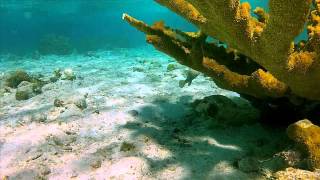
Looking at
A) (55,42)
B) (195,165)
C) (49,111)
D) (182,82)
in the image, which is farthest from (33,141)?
(55,42)

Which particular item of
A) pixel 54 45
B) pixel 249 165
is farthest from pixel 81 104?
pixel 54 45

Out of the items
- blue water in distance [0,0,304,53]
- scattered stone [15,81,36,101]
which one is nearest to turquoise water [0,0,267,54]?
blue water in distance [0,0,304,53]

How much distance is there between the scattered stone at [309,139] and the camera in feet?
8.89

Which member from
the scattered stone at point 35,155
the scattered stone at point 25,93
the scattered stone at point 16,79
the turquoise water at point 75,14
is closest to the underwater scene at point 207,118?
the scattered stone at point 35,155

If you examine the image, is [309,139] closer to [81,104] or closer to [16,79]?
[81,104]

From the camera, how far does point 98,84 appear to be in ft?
25.9

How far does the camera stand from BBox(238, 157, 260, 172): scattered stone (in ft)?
10.3

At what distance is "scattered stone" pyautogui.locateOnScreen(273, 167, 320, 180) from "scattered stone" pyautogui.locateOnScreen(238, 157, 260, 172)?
0.91 ft

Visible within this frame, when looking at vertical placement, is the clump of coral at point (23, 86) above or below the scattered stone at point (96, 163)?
below

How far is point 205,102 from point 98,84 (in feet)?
13.2

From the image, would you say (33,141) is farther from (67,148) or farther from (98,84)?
(98,84)

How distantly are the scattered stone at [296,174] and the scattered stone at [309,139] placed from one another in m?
0.07

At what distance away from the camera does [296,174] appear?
9.13 feet

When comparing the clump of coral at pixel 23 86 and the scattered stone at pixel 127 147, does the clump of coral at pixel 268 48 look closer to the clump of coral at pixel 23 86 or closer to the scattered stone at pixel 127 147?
the scattered stone at pixel 127 147
